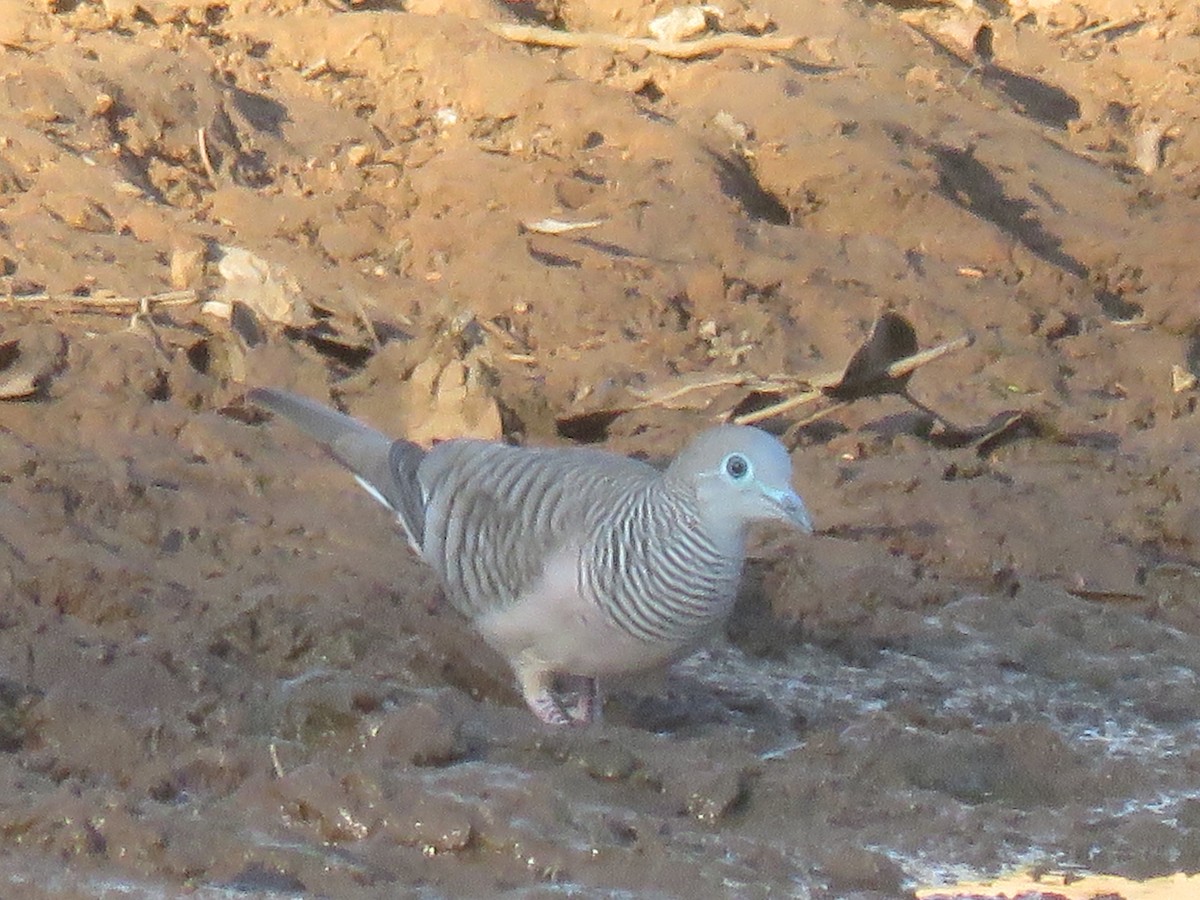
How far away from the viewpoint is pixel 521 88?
27.5ft

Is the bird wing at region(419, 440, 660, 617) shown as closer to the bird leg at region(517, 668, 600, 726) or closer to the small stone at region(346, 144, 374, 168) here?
the bird leg at region(517, 668, 600, 726)

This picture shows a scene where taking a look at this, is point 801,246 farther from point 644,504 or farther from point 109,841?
point 109,841

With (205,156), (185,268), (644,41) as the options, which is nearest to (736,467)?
(185,268)

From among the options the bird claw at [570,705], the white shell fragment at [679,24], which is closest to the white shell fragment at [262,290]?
the bird claw at [570,705]

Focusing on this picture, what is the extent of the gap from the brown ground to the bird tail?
0.20m

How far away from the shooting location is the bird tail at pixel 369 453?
17.1 ft

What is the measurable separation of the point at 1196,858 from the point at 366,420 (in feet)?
9.69

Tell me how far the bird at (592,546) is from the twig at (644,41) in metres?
4.02

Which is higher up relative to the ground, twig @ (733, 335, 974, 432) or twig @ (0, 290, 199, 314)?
twig @ (733, 335, 974, 432)

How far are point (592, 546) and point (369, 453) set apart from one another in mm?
994

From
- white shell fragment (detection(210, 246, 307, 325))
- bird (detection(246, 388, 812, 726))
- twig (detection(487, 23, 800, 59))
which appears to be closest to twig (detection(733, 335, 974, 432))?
white shell fragment (detection(210, 246, 307, 325))

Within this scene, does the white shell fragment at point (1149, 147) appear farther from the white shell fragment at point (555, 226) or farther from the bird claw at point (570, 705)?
the bird claw at point (570, 705)

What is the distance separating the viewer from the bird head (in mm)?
4531

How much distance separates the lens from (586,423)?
6578 millimetres
